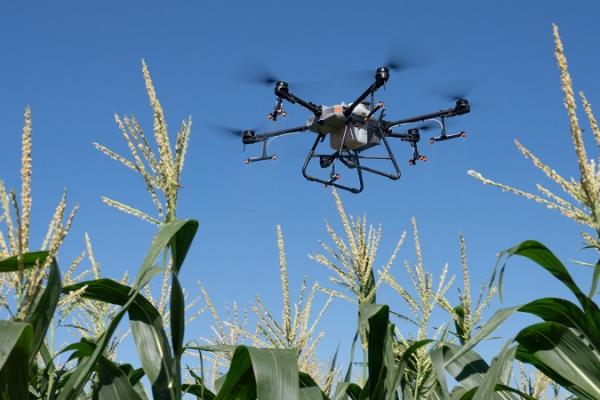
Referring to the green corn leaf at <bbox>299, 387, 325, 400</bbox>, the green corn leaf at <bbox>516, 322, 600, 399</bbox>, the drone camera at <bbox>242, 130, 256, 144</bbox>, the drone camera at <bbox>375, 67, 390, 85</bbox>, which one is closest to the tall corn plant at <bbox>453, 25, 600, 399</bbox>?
the green corn leaf at <bbox>516, 322, 600, 399</bbox>

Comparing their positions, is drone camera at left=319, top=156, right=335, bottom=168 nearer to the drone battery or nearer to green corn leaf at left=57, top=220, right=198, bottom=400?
the drone battery

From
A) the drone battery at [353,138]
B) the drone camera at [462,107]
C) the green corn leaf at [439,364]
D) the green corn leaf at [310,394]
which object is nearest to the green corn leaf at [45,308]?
the green corn leaf at [310,394]

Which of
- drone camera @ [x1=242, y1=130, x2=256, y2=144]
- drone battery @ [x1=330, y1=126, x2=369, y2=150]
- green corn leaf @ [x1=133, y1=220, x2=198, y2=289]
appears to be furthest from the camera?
drone camera @ [x1=242, y1=130, x2=256, y2=144]

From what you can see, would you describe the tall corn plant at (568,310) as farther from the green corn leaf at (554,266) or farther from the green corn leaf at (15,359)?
the green corn leaf at (15,359)

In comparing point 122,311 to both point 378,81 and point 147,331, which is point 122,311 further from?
point 378,81

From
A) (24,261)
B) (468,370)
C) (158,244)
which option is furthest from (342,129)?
(24,261)

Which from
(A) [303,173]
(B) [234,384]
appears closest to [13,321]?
(B) [234,384]

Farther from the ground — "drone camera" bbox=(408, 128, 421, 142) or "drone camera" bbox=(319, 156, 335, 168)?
"drone camera" bbox=(408, 128, 421, 142)
